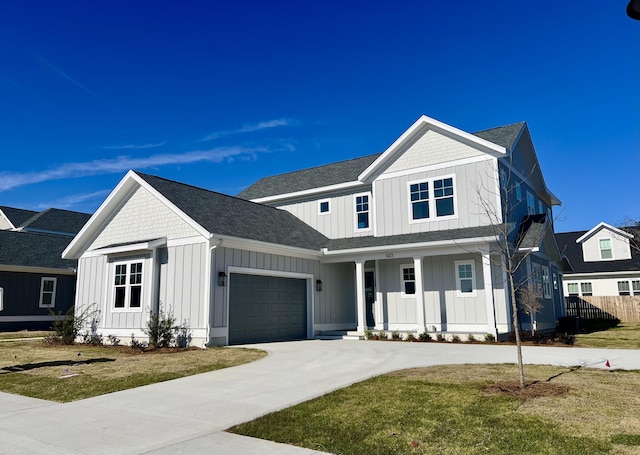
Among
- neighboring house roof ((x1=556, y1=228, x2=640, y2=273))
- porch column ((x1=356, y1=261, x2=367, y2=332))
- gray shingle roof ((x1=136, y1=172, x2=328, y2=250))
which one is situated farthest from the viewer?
neighboring house roof ((x1=556, y1=228, x2=640, y2=273))

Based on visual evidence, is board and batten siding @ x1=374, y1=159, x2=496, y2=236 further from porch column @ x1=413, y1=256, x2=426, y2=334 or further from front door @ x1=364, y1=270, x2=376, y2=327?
front door @ x1=364, y1=270, x2=376, y2=327

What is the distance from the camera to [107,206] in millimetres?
17359

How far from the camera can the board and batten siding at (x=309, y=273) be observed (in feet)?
46.8

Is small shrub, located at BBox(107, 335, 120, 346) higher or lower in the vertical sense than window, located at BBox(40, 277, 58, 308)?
lower

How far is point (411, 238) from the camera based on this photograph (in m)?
16.8

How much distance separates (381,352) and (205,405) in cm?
663

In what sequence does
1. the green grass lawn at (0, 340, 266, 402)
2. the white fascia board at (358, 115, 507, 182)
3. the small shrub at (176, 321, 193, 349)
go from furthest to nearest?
the white fascia board at (358, 115, 507, 182)
the small shrub at (176, 321, 193, 349)
the green grass lawn at (0, 340, 266, 402)

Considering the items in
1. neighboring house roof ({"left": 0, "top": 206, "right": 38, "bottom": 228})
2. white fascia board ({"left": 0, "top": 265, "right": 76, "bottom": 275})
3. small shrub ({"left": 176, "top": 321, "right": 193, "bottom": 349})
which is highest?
neighboring house roof ({"left": 0, "top": 206, "right": 38, "bottom": 228})

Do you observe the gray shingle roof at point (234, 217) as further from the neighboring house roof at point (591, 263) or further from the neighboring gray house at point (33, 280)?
the neighboring house roof at point (591, 263)

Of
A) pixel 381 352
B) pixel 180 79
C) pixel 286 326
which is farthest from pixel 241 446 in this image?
pixel 180 79

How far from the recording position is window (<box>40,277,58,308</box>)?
2380 cm

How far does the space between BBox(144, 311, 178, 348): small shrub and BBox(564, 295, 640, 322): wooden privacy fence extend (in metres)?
22.7

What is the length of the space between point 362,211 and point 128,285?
1001 cm

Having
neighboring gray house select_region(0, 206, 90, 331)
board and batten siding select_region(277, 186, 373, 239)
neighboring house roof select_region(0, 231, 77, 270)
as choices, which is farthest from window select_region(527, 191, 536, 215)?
neighboring house roof select_region(0, 231, 77, 270)
